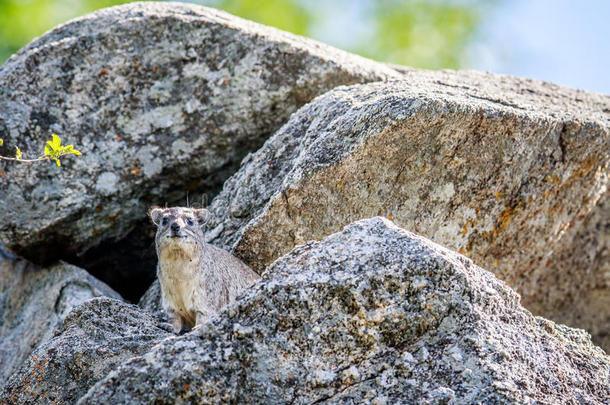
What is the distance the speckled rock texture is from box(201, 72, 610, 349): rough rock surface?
669 millimetres

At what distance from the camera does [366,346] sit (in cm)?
494

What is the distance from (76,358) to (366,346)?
2.26 meters

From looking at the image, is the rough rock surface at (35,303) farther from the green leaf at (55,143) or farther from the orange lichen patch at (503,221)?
the orange lichen patch at (503,221)

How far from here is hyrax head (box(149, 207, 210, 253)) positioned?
7258 millimetres

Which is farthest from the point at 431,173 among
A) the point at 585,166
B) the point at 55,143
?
the point at 55,143

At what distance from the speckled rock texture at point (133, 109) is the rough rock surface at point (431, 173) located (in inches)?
26.4

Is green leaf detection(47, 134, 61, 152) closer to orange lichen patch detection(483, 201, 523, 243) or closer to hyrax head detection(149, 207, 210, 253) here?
hyrax head detection(149, 207, 210, 253)

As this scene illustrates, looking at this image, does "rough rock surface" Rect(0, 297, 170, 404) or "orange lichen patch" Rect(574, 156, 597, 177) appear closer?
"rough rock surface" Rect(0, 297, 170, 404)

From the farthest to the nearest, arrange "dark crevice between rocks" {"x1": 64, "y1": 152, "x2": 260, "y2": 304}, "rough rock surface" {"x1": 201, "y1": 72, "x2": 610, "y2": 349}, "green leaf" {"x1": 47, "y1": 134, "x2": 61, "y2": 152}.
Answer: "dark crevice between rocks" {"x1": 64, "y1": 152, "x2": 260, "y2": 304} → "rough rock surface" {"x1": 201, "y1": 72, "x2": 610, "y2": 349} → "green leaf" {"x1": 47, "y1": 134, "x2": 61, "y2": 152}

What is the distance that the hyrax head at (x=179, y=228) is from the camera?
726cm

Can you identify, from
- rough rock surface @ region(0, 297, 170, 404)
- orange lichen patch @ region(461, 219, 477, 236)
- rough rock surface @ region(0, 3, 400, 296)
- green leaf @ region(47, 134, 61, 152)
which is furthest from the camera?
rough rock surface @ region(0, 3, 400, 296)

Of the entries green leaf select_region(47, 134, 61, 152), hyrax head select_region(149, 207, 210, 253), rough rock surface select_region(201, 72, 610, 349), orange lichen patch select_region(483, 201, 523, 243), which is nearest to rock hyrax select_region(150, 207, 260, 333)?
hyrax head select_region(149, 207, 210, 253)

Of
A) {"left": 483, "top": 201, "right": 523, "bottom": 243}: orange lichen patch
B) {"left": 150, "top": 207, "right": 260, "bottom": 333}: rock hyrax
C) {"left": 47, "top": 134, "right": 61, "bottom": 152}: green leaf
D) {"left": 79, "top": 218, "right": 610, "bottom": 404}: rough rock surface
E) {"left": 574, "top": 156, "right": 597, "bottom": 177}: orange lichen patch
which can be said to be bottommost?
{"left": 79, "top": 218, "right": 610, "bottom": 404}: rough rock surface

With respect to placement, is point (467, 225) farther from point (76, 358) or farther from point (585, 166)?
point (76, 358)
